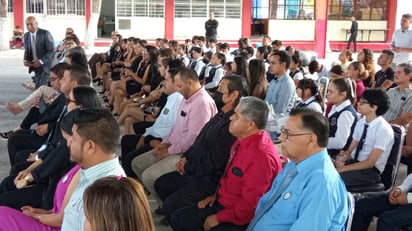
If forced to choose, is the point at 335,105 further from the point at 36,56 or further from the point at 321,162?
the point at 36,56

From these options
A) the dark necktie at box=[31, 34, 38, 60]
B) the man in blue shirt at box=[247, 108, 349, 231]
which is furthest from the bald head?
the man in blue shirt at box=[247, 108, 349, 231]

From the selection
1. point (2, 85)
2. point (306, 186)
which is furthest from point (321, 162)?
point (2, 85)

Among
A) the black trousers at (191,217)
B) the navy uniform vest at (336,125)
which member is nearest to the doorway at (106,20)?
the navy uniform vest at (336,125)

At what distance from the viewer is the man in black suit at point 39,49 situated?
909 cm

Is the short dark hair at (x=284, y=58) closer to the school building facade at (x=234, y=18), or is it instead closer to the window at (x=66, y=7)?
the school building facade at (x=234, y=18)

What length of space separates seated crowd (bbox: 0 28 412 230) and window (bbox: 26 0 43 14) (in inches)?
716

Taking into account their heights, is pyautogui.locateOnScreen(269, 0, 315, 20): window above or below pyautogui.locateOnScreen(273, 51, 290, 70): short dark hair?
above

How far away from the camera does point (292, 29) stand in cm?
2584

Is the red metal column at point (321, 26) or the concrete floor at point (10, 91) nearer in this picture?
the concrete floor at point (10, 91)

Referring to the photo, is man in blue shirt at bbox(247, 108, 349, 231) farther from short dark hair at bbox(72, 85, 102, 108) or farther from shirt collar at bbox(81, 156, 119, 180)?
short dark hair at bbox(72, 85, 102, 108)

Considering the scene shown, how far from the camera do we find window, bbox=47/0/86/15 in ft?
77.8

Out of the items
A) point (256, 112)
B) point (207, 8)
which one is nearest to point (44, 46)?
point (256, 112)

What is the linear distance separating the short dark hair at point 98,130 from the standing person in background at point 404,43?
7.00 meters

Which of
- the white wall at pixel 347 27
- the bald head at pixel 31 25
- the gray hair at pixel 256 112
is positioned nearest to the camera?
the gray hair at pixel 256 112
